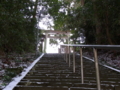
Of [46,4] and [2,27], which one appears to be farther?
[46,4]

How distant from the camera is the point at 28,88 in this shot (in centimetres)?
294

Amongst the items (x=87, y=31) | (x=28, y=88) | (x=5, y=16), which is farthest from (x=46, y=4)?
(x=28, y=88)

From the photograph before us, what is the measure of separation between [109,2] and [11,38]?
4.45 meters

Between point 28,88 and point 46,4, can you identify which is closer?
point 28,88

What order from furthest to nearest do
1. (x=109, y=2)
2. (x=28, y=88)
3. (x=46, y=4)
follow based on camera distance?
(x=46, y=4) → (x=109, y=2) → (x=28, y=88)

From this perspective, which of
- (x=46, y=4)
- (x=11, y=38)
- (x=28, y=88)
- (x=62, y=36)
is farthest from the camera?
(x=62, y=36)

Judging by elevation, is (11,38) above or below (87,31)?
below

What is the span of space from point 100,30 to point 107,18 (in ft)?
5.04

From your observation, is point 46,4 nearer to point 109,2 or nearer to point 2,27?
point 109,2

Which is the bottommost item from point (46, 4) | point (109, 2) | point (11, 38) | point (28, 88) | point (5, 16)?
point (28, 88)

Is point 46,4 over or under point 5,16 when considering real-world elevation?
over

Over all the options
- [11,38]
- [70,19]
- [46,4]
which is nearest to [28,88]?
[11,38]

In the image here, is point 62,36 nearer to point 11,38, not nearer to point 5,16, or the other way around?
point 11,38

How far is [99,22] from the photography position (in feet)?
26.9
